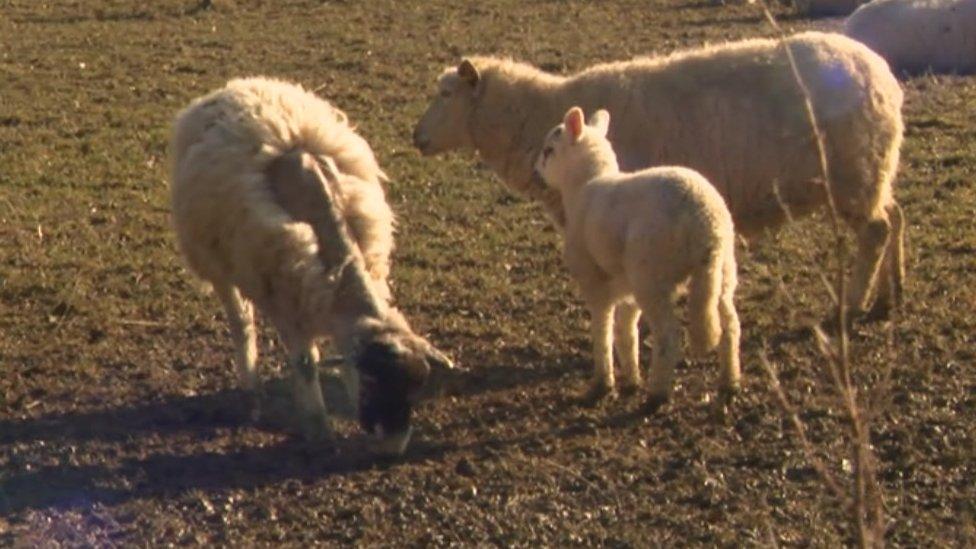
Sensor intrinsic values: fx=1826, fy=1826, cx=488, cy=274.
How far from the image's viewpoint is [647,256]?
687cm

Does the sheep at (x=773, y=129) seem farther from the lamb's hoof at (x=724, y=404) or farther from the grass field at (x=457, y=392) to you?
the lamb's hoof at (x=724, y=404)

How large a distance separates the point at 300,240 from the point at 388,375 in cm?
74

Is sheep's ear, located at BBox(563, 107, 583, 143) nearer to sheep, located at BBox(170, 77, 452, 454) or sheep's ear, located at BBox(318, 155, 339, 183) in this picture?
sheep, located at BBox(170, 77, 452, 454)

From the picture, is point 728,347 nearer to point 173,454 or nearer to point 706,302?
point 706,302

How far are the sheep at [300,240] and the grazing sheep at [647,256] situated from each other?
76cm

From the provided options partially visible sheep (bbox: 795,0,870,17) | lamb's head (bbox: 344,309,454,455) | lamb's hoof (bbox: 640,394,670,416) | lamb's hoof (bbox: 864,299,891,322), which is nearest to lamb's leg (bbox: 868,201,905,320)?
lamb's hoof (bbox: 864,299,891,322)

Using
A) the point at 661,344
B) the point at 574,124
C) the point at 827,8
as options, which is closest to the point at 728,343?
the point at 661,344

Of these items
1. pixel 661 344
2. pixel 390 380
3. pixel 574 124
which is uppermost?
pixel 574 124

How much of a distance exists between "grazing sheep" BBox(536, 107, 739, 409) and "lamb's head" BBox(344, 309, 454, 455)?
90 centimetres

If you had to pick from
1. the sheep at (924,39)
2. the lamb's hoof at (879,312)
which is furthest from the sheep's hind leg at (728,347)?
the sheep at (924,39)

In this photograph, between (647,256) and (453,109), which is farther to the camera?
(453,109)

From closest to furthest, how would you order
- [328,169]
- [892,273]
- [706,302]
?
[706,302] < [328,169] < [892,273]

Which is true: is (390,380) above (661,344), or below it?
above

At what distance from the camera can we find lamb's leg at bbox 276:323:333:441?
7020mm
